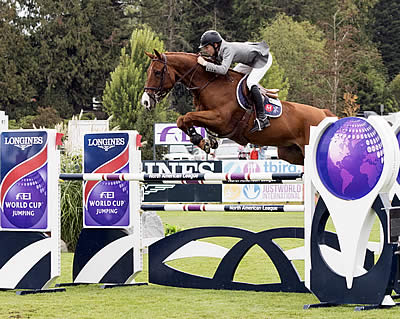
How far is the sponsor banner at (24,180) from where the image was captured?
20.5 ft

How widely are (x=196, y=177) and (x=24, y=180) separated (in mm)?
1384

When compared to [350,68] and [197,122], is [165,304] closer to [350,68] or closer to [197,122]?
[197,122]

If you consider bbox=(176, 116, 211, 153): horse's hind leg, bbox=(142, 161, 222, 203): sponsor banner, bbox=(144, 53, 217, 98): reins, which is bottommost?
bbox=(142, 161, 222, 203): sponsor banner

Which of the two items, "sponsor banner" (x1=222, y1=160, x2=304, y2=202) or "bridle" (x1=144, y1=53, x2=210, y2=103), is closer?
"bridle" (x1=144, y1=53, x2=210, y2=103)

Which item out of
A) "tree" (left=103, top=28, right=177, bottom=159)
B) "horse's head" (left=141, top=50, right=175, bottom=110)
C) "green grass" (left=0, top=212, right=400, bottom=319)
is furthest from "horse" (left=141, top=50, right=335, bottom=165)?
"tree" (left=103, top=28, right=177, bottom=159)

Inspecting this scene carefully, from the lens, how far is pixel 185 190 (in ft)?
56.2

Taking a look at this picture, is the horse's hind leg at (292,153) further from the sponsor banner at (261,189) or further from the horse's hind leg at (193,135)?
the sponsor banner at (261,189)

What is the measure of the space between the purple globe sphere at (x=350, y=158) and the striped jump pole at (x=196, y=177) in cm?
53

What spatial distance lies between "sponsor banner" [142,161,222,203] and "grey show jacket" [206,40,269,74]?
372 inches

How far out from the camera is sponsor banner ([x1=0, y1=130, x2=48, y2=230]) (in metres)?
6.23

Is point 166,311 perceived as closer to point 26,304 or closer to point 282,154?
point 26,304

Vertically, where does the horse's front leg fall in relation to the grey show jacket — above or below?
below

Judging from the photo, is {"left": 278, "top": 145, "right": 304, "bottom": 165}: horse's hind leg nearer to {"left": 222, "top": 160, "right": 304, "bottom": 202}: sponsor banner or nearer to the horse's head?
the horse's head

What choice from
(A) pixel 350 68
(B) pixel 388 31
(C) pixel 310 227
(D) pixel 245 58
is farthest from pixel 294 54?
(C) pixel 310 227
